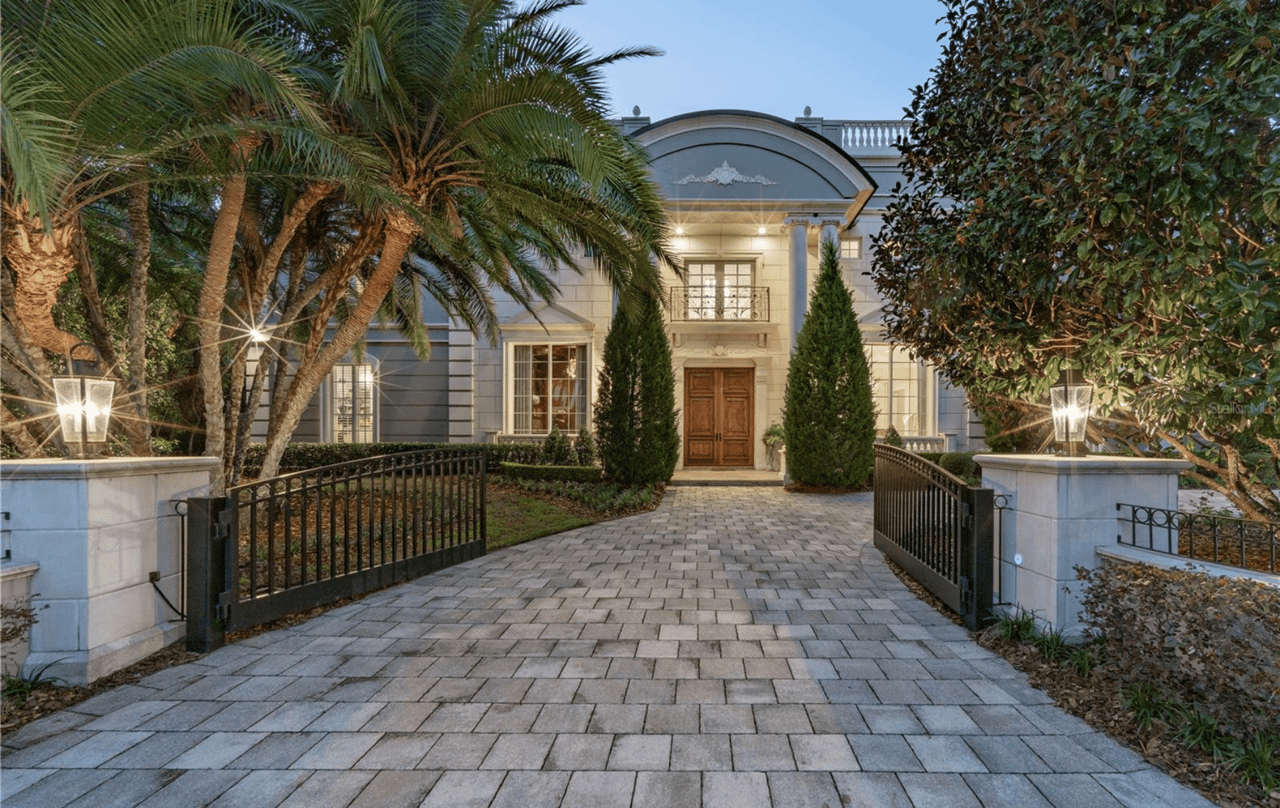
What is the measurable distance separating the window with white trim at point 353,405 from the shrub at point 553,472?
16.6 feet

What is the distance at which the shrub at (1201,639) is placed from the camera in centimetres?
271

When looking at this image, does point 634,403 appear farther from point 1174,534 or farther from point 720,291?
point 1174,534

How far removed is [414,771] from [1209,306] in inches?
186

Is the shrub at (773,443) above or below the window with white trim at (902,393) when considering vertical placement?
below

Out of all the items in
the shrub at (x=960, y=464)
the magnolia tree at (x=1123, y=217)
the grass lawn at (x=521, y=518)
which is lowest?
the grass lawn at (x=521, y=518)

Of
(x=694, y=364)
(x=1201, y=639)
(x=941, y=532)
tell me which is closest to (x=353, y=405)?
(x=694, y=364)

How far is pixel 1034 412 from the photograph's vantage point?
22.3ft

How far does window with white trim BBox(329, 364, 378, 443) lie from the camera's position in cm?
1567

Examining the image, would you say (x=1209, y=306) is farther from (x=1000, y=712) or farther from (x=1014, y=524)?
(x=1000, y=712)

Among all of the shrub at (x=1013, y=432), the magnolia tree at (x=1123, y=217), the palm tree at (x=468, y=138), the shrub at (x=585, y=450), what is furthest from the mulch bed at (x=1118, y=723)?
the shrub at (x=585, y=450)

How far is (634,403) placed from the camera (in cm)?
1202

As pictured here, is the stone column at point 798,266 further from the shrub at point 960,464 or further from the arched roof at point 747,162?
the shrub at point 960,464

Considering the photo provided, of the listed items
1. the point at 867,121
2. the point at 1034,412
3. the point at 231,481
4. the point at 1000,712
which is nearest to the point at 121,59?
the point at 231,481

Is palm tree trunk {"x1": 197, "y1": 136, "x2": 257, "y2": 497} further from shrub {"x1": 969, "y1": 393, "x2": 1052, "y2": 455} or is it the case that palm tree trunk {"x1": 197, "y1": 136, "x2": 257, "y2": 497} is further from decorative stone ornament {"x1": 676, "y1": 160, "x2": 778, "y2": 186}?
decorative stone ornament {"x1": 676, "y1": 160, "x2": 778, "y2": 186}
